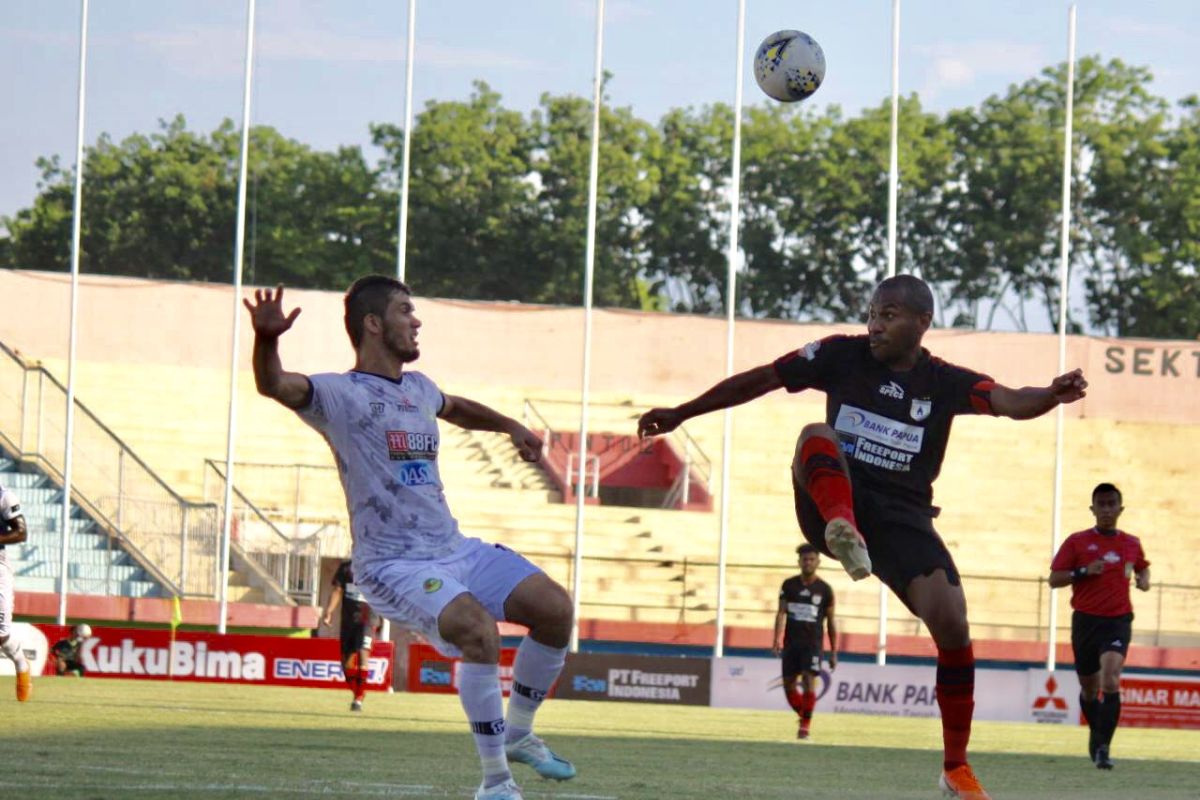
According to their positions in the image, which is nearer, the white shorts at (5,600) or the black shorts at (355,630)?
the white shorts at (5,600)

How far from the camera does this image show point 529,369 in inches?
1777

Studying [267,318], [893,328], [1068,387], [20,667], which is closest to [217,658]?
[20,667]

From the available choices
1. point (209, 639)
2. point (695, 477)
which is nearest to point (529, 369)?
point (695, 477)

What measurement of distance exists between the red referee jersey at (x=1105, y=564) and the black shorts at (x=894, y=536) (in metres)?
7.84

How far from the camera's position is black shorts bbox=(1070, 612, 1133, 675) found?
16.3m

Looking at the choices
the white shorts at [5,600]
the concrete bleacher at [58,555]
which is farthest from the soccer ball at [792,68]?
the concrete bleacher at [58,555]

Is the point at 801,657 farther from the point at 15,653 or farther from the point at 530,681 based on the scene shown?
the point at 530,681

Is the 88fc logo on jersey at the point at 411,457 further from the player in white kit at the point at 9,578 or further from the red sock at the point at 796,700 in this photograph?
the red sock at the point at 796,700

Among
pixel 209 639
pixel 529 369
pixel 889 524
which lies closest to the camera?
pixel 889 524

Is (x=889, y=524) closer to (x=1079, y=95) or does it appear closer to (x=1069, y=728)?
(x=1069, y=728)

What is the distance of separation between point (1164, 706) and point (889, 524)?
70.3 feet

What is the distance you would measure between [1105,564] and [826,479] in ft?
27.8

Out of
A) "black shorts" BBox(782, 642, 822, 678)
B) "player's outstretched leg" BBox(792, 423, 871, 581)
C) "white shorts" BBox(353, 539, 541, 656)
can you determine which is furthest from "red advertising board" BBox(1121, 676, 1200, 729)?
"white shorts" BBox(353, 539, 541, 656)

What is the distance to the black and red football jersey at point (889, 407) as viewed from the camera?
871cm
